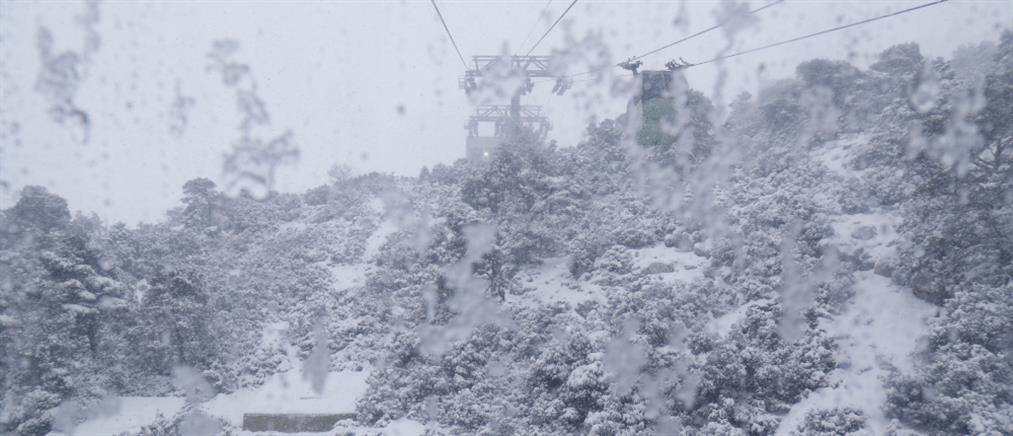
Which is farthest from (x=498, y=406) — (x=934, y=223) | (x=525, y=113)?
(x=525, y=113)

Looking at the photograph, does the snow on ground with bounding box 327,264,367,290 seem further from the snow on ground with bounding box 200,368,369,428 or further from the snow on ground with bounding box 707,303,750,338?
the snow on ground with bounding box 707,303,750,338

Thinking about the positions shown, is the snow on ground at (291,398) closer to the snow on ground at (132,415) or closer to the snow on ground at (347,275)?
the snow on ground at (132,415)

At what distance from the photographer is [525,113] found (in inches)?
1737

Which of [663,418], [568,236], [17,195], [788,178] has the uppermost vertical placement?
[17,195]

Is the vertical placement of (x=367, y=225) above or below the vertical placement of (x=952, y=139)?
above

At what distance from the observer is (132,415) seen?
19875mm

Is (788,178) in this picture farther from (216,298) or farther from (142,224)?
(142,224)

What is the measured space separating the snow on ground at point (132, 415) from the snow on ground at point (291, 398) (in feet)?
4.61

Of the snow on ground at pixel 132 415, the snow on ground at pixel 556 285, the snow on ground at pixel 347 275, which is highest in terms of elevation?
the snow on ground at pixel 347 275

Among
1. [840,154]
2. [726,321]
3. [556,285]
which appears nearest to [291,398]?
[556,285]

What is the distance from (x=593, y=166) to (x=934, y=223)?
673 inches

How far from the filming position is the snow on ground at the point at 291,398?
63.7 ft

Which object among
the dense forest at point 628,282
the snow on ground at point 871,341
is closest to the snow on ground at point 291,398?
the dense forest at point 628,282

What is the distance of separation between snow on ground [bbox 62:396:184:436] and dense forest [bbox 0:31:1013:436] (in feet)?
1.45
